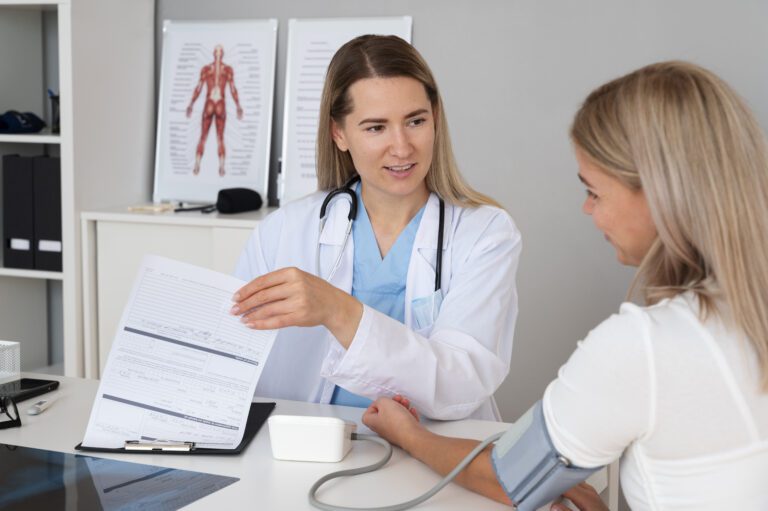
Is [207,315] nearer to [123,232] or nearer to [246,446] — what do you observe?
[246,446]

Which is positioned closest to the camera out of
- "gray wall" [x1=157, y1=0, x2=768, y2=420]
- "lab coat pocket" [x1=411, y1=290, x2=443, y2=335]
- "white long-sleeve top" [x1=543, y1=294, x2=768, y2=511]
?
"white long-sleeve top" [x1=543, y1=294, x2=768, y2=511]

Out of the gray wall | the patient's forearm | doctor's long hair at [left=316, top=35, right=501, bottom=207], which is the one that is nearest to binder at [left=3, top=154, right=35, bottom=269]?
the gray wall

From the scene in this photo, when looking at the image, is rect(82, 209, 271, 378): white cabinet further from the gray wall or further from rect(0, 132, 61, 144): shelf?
the gray wall

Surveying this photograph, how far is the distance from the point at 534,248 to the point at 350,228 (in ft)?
4.05

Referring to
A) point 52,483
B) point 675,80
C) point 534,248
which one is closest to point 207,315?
point 52,483

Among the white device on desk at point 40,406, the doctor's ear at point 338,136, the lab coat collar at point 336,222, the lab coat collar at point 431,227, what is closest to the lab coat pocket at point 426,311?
the lab coat collar at point 431,227

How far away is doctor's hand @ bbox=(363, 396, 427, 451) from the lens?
1427 millimetres

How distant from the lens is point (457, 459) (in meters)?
1.31

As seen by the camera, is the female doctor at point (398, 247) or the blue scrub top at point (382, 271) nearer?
the female doctor at point (398, 247)

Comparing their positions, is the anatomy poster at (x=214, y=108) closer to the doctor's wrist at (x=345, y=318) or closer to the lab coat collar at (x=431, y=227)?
the lab coat collar at (x=431, y=227)

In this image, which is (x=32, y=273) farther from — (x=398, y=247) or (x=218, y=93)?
(x=398, y=247)

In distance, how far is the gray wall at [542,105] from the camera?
9.42 feet

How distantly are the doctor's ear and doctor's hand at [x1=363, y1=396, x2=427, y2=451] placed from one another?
65 cm

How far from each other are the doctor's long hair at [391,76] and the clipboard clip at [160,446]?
783 millimetres
